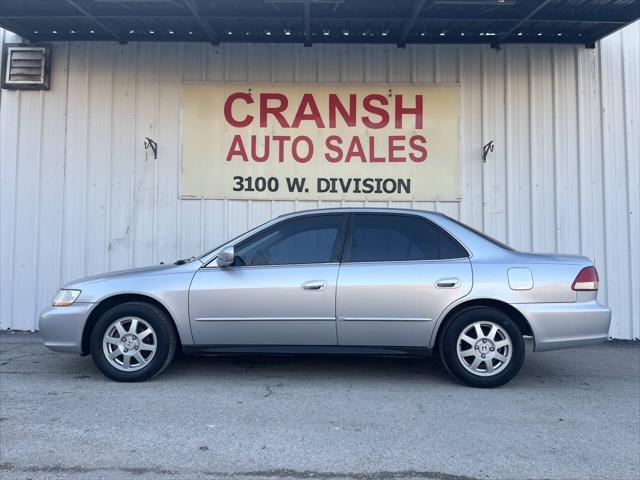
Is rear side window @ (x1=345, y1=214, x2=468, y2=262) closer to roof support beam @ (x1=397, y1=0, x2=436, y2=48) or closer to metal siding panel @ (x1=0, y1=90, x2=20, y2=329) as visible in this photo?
roof support beam @ (x1=397, y1=0, x2=436, y2=48)

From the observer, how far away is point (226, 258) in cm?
527

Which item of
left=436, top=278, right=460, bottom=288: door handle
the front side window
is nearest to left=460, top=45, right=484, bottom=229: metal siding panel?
left=436, top=278, right=460, bottom=288: door handle

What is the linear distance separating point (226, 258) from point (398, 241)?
1.62 meters

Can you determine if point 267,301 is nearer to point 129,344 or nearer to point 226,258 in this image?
point 226,258

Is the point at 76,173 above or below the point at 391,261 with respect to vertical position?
above

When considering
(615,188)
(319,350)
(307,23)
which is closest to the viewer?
(319,350)

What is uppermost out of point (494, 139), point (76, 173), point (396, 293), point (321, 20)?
point (321, 20)

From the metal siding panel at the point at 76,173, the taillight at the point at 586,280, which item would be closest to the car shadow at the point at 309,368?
the taillight at the point at 586,280

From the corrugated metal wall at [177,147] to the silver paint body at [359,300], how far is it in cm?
278

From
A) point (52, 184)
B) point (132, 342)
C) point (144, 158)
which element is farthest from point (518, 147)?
point (52, 184)

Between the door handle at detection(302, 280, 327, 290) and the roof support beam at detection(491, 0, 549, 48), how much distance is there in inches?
169

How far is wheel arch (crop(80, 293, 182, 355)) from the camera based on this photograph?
5445mm

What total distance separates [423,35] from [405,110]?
1.02 meters

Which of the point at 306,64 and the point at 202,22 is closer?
the point at 202,22
